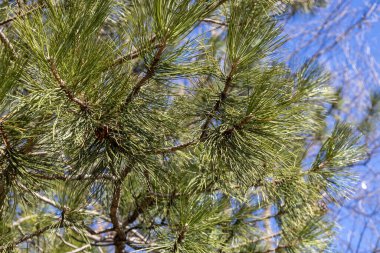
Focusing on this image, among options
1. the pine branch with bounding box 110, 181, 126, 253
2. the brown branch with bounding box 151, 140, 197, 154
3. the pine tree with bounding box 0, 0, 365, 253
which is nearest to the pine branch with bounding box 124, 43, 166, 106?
the pine tree with bounding box 0, 0, 365, 253

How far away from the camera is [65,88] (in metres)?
1.03

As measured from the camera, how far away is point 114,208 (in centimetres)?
150

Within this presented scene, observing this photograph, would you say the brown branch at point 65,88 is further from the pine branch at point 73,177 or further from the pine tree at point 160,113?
the pine branch at point 73,177

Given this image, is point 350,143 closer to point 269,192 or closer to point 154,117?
point 269,192

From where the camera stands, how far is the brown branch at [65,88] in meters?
0.99

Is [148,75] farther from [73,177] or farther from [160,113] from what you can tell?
[73,177]

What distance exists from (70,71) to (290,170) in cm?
71

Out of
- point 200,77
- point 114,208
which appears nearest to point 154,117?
point 200,77

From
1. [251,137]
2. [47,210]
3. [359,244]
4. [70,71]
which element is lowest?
[47,210]

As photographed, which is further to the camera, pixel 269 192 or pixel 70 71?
pixel 269 192

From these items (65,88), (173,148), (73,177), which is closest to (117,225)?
(73,177)

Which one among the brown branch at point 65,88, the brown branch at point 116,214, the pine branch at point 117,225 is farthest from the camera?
the pine branch at point 117,225

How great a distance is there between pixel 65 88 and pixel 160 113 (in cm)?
25

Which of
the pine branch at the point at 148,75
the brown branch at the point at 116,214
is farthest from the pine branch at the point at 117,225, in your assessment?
the pine branch at the point at 148,75
